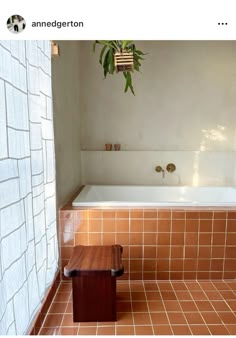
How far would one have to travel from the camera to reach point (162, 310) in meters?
1.62

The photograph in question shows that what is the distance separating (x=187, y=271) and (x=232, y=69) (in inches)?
89.2

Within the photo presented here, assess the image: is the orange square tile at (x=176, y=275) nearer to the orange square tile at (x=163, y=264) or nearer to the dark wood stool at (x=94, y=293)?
the orange square tile at (x=163, y=264)

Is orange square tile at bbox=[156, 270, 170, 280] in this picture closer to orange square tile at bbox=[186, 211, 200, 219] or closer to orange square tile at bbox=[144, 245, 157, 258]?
orange square tile at bbox=[144, 245, 157, 258]

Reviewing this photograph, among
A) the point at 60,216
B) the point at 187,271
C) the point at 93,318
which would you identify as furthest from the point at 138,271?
the point at 60,216

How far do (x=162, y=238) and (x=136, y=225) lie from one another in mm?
226

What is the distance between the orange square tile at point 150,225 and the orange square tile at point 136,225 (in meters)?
0.03

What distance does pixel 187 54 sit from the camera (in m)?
2.85

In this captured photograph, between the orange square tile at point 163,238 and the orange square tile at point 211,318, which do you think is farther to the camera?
the orange square tile at point 163,238

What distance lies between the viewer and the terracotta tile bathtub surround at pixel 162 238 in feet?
6.36

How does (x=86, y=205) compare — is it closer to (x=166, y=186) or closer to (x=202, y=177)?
(x=166, y=186)

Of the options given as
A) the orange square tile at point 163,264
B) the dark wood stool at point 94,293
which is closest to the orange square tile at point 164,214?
the orange square tile at point 163,264

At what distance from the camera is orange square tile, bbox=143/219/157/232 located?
1.94 meters

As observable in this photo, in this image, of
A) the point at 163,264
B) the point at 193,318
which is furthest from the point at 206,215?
the point at 193,318

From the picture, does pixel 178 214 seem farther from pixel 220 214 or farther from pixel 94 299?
pixel 94 299
